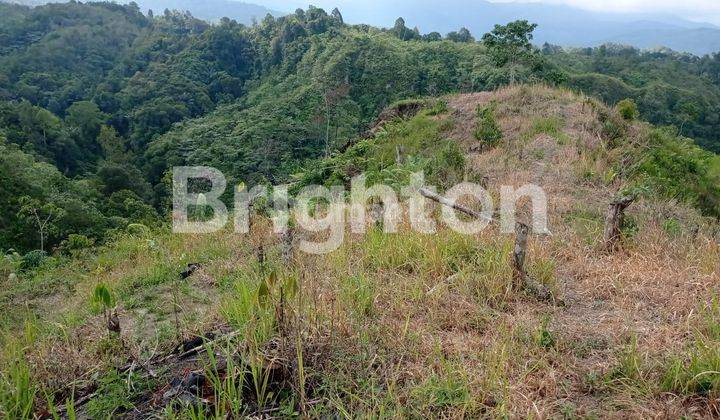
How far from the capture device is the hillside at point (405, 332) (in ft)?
6.14

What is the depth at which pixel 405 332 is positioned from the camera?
7.62 feet

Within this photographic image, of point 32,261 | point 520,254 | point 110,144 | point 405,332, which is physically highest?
point 520,254

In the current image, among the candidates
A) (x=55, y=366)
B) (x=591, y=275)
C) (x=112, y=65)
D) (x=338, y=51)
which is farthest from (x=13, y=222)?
(x=112, y=65)

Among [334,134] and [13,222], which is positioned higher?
[334,134]

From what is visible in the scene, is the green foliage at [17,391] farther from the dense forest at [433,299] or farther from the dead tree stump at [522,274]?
the dead tree stump at [522,274]

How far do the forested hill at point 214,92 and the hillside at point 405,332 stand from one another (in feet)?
44.5

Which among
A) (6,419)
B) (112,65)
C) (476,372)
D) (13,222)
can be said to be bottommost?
(13,222)

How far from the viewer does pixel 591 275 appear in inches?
123

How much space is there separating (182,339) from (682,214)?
16.6 ft

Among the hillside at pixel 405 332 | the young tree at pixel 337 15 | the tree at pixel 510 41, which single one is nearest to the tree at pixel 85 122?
the young tree at pixel 337 15

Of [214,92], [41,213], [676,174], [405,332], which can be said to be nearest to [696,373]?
[405,332]

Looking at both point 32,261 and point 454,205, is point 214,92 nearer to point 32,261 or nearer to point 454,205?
point 32,261

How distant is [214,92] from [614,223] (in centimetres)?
4754

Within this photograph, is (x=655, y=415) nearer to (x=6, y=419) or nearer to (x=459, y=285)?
(x=459, y=285)
